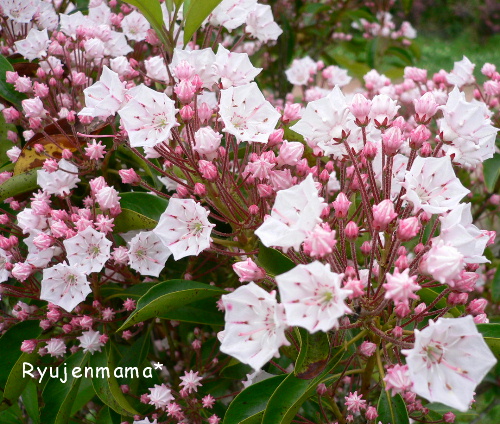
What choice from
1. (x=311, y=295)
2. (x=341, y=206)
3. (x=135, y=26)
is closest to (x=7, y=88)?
(x=135, y=26)

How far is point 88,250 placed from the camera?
1.50m

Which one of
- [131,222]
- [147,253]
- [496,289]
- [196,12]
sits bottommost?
[496,289]

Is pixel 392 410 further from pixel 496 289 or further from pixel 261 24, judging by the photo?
pixel 261 24

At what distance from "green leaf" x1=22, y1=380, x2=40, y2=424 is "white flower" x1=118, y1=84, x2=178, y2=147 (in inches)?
40.9

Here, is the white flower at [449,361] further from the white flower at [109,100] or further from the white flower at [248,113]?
the white flower at [109,100]

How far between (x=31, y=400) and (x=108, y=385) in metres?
0.45

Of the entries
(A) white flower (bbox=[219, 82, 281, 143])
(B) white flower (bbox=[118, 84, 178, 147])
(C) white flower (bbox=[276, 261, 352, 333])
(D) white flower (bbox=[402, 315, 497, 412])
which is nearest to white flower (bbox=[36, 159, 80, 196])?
(B) white flower (bbox=[118, 84, 178, 147])

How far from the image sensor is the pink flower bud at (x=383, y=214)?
1144mm

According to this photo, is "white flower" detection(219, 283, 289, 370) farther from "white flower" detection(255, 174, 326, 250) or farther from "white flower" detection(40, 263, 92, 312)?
"white flower" detection(40, 263, 92, 312)

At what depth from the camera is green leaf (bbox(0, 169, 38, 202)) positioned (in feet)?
5.50

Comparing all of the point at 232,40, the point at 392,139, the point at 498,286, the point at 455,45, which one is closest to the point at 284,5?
the point at 232,40

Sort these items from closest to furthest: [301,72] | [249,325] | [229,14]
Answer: [249,325] → [229,14] → [301,72]

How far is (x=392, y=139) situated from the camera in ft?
4.20

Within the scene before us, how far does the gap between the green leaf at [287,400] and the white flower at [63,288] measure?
0.63 metres
